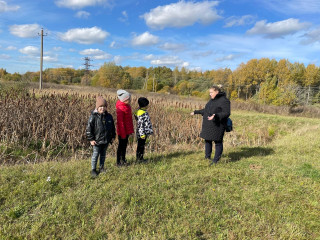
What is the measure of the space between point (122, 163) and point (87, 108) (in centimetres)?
451

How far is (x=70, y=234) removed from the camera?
2602mm

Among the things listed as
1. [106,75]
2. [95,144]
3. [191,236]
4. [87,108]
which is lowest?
[191,236]

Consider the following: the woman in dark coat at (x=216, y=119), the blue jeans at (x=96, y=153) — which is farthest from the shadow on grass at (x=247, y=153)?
the blue jeans at (x=96, y=153)

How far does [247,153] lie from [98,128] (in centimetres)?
462

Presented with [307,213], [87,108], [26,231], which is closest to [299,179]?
[307,213]

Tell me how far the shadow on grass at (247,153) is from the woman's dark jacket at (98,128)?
10.7 ft

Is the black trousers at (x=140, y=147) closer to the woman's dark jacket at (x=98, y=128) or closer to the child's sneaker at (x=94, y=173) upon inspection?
the woman's dark jacket at (x=98, y=128)

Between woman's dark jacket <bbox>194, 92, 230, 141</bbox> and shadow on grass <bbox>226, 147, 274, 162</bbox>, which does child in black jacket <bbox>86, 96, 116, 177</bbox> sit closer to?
woman's dark jacket <bbox>194, 92, 230, 141</bbox>

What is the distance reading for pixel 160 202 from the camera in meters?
3.37

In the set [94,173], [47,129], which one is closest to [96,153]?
[94,173]

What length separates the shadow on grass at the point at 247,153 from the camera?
234 inches

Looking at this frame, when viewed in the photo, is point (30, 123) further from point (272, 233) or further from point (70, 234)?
point (272, 233)

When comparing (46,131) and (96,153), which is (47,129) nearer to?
(46,131)

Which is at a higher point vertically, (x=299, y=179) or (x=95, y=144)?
(x=95, y=144)
